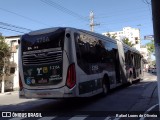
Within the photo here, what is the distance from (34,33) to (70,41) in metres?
1.72

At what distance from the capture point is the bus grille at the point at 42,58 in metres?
10.9

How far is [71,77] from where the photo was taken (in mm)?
10734

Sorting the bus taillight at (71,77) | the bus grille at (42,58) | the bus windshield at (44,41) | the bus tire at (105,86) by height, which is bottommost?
the bus tire at (105,86)

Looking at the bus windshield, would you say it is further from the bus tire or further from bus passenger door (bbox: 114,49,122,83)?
bus passenger door (bbox: 114,49,122,83)

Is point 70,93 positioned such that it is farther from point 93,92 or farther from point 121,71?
point 121,71

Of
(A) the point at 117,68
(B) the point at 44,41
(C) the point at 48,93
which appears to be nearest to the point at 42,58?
(B) the point at 44,41

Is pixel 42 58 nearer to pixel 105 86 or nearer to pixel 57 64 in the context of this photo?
pixel 57 64

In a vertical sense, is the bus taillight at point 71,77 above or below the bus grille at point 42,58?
below

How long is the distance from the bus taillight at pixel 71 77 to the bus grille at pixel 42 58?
21.6 inches

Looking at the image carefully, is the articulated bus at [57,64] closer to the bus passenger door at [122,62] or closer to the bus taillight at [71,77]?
the bus taillight at [71,77]

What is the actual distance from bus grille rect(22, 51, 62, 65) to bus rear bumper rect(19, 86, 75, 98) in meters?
1.11

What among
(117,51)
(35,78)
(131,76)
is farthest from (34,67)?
(131,76)

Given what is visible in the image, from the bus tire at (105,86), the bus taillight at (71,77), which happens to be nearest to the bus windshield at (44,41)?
the bus taillight at (71,77)

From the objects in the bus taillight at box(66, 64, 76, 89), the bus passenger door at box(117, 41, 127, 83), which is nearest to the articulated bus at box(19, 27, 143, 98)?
the bus taillight at box(66, 64, 76, 89)
